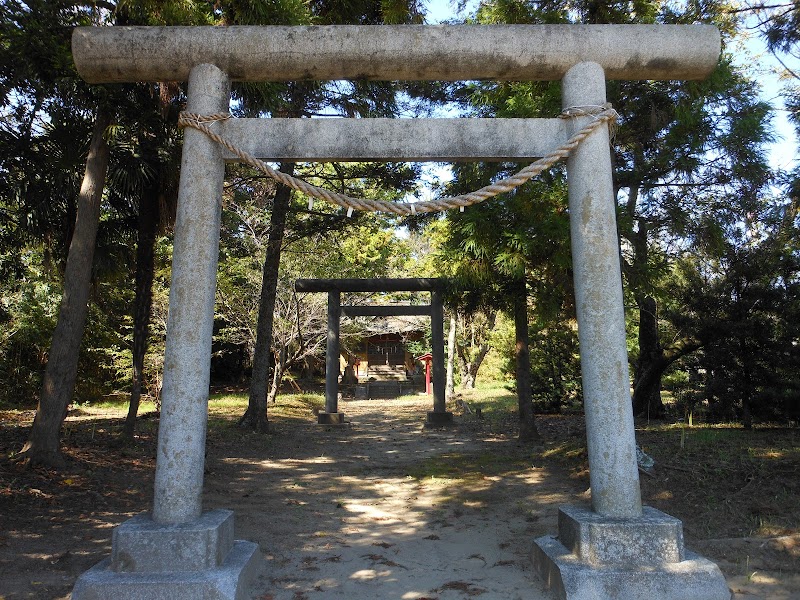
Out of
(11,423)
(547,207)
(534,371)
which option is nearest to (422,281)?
(534,371)

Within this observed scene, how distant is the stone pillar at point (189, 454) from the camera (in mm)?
3086

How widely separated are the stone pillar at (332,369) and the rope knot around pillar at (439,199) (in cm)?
1054

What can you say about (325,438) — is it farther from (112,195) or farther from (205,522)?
(205,522)

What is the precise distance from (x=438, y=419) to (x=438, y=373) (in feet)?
3.91

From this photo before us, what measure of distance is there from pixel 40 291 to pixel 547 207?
13.4 m

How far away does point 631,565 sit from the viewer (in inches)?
126

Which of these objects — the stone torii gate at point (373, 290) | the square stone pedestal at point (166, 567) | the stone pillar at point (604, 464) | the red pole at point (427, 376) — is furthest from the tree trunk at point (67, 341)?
the red pole at point (427, 376)

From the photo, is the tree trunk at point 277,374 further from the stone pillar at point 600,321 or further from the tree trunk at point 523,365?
the stone pillar at point 600,321

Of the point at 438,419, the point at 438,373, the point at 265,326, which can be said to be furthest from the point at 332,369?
the point at 265,326

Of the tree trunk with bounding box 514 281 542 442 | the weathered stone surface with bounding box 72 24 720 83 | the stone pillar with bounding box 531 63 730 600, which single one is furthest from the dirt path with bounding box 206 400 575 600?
the weathered stone surface with bounding box 72 24 720 83

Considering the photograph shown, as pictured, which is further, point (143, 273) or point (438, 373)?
point (438, 373)

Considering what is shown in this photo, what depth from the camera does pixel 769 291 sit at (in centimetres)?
974

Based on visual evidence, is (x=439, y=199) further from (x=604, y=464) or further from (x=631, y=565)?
(x=631, y=565)

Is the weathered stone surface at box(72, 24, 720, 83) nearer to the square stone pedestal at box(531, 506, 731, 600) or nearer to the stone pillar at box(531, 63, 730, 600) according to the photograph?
the stone pillar at box(531, 63, 730, 600)
